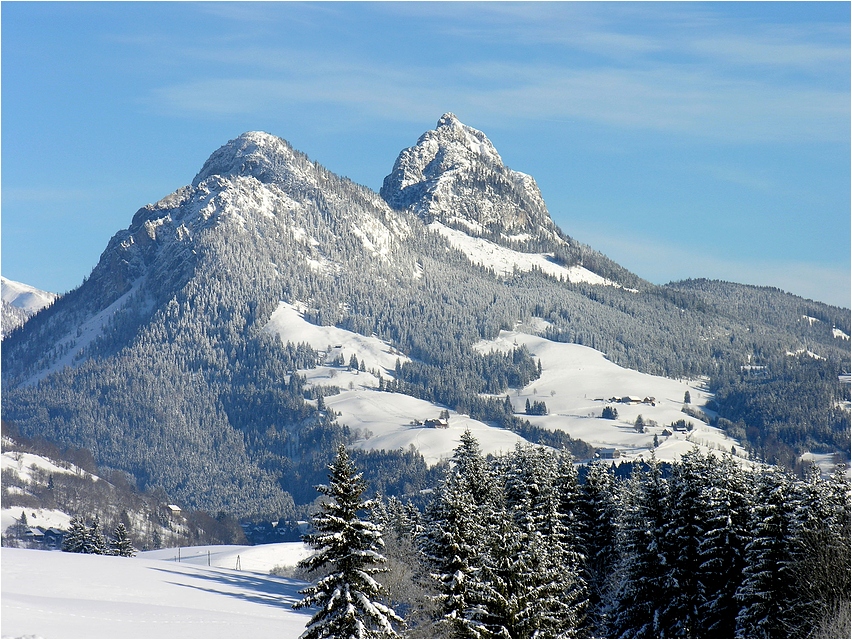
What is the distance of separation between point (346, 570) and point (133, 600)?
39.4 m

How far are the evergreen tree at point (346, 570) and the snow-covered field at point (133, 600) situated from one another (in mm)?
17918

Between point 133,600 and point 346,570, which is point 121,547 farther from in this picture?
point 346,570

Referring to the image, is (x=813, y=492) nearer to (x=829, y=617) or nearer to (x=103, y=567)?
(x=829, y=617)

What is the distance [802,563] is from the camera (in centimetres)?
6900

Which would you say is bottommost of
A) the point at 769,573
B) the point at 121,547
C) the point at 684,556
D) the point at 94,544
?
the point at 121,547

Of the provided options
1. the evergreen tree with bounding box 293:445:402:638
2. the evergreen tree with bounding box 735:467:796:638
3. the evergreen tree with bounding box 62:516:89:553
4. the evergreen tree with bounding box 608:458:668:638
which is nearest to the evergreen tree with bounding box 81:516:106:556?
the evergreen tree with bounding box 62:516:89:553

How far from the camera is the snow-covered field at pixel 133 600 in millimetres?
71500

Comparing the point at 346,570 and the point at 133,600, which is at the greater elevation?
the point at 346,570

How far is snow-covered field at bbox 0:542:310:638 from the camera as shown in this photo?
235 ft

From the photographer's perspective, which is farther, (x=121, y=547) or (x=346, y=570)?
(x=121, y=547)

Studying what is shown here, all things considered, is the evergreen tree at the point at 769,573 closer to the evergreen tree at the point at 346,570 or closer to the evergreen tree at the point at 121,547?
the evergreen tree at the point at 346,570

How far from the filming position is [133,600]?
87.9 m

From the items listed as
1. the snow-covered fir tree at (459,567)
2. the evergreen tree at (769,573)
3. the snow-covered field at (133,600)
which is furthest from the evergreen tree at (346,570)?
the evergreen tree at (769,573)

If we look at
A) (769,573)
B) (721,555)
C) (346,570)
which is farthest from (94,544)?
(346,570)
